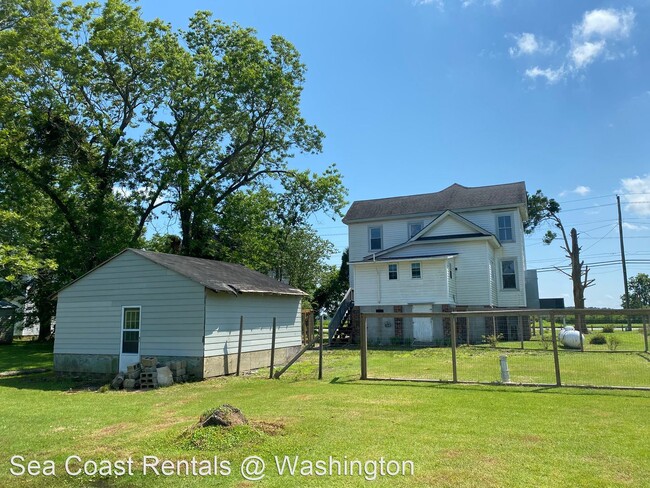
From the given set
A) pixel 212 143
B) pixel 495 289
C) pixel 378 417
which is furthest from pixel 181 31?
pixel 378 417

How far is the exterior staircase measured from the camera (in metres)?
29.1

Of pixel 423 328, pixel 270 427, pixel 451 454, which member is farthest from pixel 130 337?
pixel 423 328

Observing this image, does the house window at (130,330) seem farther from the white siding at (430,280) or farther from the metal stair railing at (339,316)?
the white siding at (430,280)

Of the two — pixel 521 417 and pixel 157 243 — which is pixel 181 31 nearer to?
pixel 157 243

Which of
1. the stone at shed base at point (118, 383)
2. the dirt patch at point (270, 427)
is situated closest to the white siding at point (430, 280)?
the stone at shed base at point (118, 383)

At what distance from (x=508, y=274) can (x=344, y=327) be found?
1115 cm

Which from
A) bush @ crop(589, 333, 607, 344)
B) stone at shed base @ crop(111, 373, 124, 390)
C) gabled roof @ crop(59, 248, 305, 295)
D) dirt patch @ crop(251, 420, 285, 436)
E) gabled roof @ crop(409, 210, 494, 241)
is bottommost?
stone at shed base @ crop(111, 373, 124, 390)

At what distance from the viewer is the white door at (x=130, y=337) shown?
15507mm

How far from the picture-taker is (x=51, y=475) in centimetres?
566

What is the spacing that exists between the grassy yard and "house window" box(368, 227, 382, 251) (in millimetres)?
21467

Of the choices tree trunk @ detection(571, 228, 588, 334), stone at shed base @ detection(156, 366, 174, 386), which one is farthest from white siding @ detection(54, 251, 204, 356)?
tree trunk @ detection(571, 228, 588, 334)

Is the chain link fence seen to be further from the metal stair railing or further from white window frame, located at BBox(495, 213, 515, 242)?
white window frame, located at BBox(495, 213, 515, 242)

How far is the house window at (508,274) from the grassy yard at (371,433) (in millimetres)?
20542

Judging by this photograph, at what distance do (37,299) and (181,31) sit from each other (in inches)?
769
